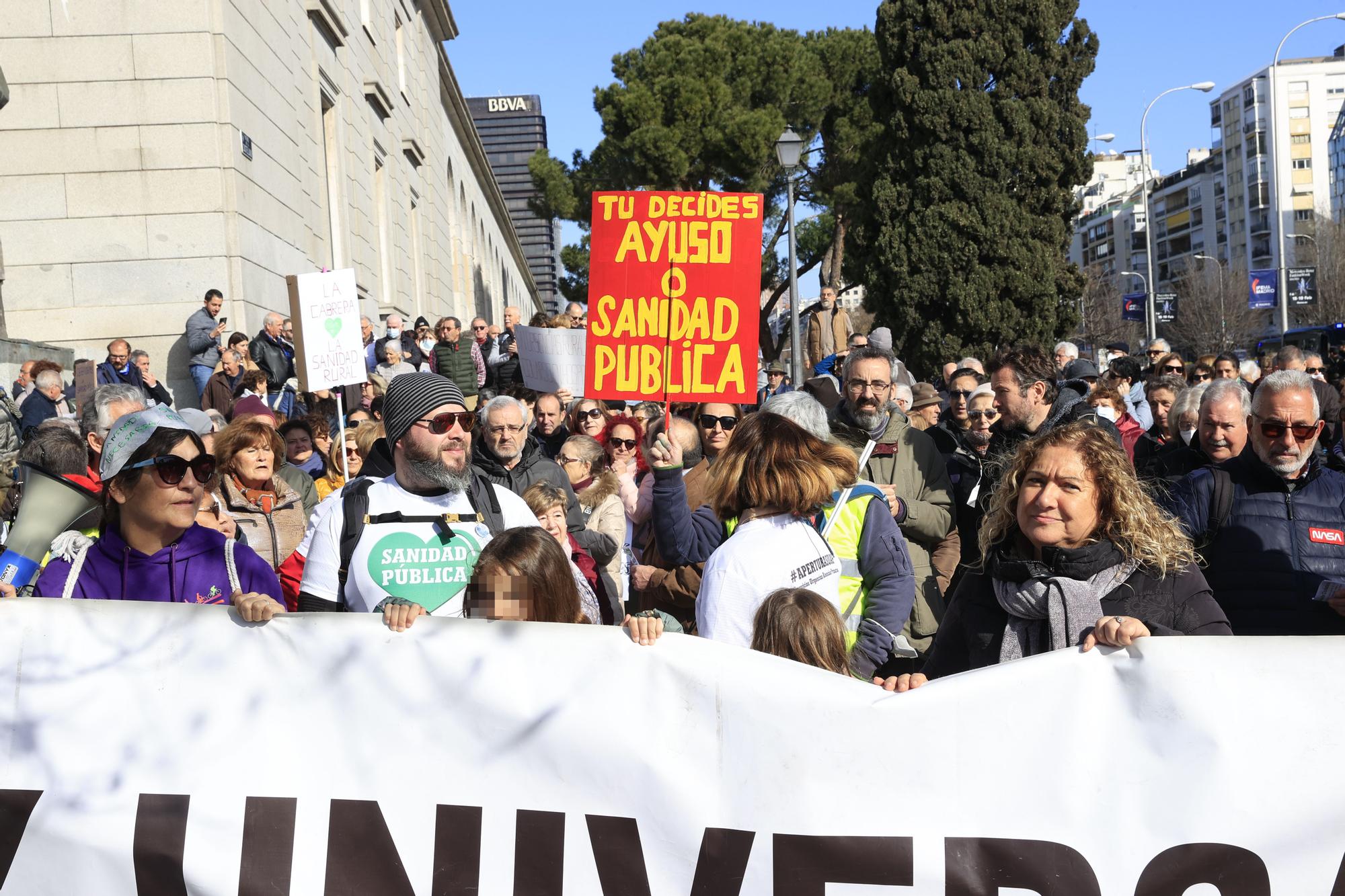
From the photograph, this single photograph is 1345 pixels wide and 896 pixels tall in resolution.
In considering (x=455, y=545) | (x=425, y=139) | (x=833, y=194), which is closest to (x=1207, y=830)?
(x=455, y=545)

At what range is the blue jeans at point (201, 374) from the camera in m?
12.4

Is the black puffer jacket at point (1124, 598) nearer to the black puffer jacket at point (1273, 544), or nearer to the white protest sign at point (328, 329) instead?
the black puffer jacket at point (1273, 544)

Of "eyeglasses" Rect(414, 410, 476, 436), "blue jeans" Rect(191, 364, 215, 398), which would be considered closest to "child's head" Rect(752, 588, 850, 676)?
"eyeglasses" Rect(414, 410, 476, 436)

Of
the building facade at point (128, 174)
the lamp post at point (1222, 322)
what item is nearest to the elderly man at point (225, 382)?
the building facade at point (128, 174)

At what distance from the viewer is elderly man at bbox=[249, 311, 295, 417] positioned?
11789 millimetres

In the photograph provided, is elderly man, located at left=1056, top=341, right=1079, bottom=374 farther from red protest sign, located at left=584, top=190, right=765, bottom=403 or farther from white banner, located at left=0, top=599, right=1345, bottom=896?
white banner, located at left=0, top=599, right=1345, bottom=896

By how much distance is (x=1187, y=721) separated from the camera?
271cm

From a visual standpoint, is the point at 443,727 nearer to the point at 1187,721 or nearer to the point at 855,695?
the point at 855,695

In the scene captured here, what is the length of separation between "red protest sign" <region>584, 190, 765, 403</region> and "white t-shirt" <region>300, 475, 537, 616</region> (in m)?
1.38

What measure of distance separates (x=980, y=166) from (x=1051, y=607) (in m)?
22.6

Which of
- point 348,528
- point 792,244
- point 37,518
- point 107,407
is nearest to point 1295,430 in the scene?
point 348,528

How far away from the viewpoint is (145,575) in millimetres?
3377

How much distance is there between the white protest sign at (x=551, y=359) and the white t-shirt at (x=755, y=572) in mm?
4862

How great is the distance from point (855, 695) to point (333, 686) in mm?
1214
